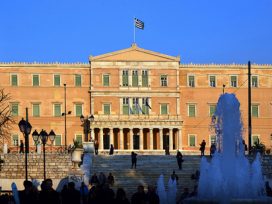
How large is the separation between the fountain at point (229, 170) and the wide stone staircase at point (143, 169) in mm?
14420

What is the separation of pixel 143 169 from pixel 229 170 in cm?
2053

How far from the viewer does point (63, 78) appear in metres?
64.1

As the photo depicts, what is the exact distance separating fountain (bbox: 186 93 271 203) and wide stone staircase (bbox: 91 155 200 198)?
1442 centimetres

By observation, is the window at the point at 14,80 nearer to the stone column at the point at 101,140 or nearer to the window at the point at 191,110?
the stone column at the point at 101,140

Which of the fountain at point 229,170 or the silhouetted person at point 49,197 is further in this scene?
the fountain at point 229,170

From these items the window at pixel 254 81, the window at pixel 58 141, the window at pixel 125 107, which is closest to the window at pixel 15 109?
the window at pixel 58 141

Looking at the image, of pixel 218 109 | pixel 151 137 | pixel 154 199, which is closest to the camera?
pixel 154 199

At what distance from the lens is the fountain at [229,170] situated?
52.2 feet

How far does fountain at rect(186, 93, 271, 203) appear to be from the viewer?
1590cm

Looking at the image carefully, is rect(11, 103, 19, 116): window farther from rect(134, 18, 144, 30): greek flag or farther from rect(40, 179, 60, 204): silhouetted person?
rect(40, 179, 60, 204): silhouetted person

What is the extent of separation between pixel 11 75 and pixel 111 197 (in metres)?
51.7

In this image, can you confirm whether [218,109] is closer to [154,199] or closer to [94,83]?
[154,199]

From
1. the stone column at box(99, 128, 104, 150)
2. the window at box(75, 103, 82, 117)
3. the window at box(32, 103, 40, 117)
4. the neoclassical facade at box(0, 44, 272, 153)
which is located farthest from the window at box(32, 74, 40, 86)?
the stone column at box(99, 128, 104, 150)

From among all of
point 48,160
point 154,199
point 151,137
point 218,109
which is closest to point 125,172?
point 48,160
